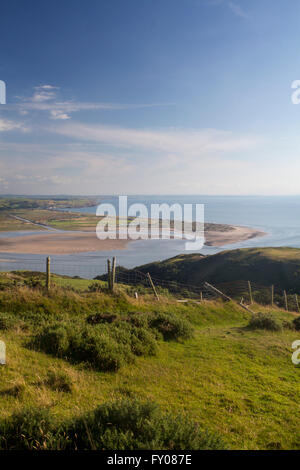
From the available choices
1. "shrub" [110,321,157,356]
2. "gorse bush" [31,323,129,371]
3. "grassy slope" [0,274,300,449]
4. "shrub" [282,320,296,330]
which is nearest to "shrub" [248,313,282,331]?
"shrub" [282,320,296,330]

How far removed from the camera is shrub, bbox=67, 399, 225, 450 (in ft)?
10.5

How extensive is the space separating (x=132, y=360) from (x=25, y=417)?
160 inches

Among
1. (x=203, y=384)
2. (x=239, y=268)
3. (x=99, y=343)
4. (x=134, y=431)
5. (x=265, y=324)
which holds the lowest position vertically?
(x=239, y=268)

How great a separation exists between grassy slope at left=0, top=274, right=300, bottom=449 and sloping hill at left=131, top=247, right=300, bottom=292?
3444 cm

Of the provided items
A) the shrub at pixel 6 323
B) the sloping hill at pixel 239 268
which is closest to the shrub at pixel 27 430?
the shrub at pixel 6 323

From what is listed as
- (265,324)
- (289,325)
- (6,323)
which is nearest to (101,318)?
(6,323)

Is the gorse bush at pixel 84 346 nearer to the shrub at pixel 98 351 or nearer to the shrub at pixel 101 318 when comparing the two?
the shrub at pixel 98 351

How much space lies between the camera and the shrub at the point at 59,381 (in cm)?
528

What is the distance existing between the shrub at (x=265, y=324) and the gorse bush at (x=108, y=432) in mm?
10952

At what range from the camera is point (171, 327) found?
10.3m

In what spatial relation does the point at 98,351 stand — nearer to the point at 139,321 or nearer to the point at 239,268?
the point at 139,321

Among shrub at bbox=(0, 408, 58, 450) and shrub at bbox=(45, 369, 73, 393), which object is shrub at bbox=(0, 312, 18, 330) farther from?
shrub at bbox=(0, 408, 58, 450)

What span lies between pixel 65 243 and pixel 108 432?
73.6m
